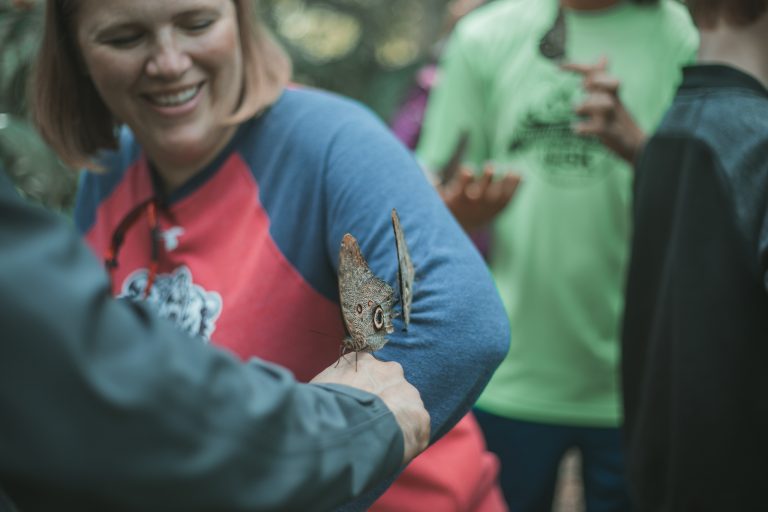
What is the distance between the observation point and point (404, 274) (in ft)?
3.85

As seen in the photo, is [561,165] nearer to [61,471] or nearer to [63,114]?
[63,114]

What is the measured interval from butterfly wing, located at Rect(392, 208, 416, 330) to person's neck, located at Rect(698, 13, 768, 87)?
3.98 ft

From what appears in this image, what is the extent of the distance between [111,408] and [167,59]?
1.11m

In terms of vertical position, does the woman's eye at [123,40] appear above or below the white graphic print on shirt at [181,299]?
above

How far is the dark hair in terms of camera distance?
2010mm

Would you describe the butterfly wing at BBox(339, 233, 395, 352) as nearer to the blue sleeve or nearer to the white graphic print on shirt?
the blue sleeve

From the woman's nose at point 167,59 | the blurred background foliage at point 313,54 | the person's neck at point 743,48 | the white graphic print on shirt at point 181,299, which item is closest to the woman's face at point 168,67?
the woman's nose at point 167,59

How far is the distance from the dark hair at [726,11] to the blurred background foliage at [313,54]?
77.0 inches

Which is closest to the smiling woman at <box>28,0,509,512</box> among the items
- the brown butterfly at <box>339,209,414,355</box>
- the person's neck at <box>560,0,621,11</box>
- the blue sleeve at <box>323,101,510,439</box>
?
the blue sleeve at <box>323,101,510,439</box>

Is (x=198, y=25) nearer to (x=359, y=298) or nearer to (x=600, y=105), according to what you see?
(x=359, y=298)

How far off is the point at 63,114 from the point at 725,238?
1.62 metres

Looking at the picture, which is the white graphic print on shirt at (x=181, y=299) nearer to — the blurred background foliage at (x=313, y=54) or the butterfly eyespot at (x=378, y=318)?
the butterfly eyespot at (x=378, y=318)

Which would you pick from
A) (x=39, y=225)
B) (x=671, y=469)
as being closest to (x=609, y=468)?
(x=671, y=469)

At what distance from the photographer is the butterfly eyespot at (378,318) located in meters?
1.14
